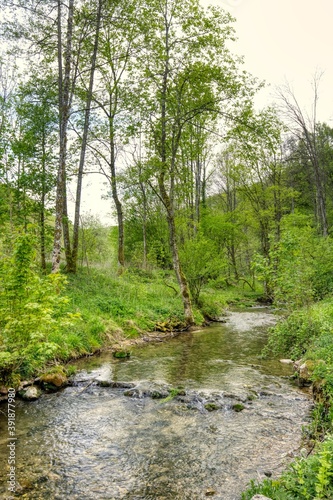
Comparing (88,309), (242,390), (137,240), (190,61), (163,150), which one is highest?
(190,61)

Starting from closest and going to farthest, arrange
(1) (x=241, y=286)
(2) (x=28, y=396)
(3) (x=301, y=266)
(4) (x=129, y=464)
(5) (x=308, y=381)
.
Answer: (4) (x=129, y=464), (2) (x=28, y=396), (5) (x=308, y=381), (3) (x=301, y=266), (1) (x=241, y=286)

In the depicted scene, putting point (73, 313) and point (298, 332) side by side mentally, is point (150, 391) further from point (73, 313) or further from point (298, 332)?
point (298, 332)

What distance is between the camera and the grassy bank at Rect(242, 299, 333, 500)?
3.12 metres

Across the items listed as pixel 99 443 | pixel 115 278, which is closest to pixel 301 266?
pixel 99 443

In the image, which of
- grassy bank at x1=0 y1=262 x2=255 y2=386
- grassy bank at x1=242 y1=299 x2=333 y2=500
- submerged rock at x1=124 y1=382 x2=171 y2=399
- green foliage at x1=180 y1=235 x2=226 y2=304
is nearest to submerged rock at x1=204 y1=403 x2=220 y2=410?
submerged rock at x1=124 y1=382 x2=171 y2=399

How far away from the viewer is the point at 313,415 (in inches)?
241

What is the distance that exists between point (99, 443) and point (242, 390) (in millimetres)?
3666

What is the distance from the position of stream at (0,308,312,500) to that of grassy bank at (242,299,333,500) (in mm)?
399

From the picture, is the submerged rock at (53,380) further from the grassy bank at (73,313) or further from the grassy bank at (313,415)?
the grassy bank at (313,415)

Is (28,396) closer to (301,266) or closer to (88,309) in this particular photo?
(88,309)

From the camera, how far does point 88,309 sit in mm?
13523

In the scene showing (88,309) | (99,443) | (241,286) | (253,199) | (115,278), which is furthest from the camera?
(241,286)

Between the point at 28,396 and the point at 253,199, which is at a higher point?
the point at 253,199

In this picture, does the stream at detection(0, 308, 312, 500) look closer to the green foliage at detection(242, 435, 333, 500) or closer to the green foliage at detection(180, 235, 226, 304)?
the green foliage at detection(242, 435, 333, 500)
